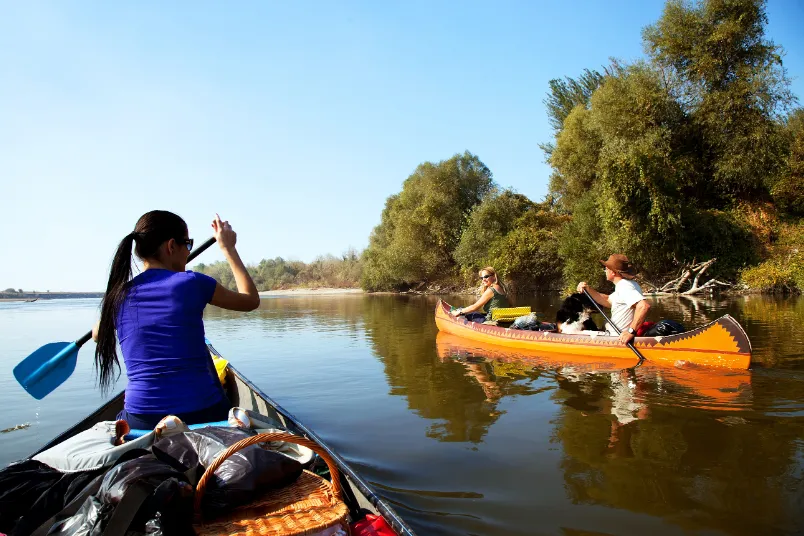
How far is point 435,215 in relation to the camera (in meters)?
35.9

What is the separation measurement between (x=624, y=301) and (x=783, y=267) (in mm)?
16514

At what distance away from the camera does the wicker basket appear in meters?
1.78

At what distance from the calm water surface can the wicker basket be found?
115cm

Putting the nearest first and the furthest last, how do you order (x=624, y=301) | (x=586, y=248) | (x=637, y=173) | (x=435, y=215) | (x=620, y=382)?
1. (x=620, y=382)
2. (x=624, y=301)
3. (x=637, y=173)
4. (x=586, y=248)
5. (x=435, y=215)

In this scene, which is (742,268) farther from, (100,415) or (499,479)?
(100,415)

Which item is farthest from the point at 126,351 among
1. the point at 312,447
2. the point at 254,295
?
the point at 312,447

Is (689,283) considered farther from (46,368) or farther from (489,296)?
(46,368)

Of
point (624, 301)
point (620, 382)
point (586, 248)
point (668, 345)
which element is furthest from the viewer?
point (586, 248)

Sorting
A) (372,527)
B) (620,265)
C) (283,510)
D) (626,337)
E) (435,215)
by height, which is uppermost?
(435,215)

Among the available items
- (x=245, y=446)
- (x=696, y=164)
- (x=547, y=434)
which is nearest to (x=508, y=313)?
(x=547, y=434)

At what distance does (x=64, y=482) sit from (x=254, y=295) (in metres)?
1.15

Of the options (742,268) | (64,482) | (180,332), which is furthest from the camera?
(742,268)

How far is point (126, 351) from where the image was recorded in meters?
2.71

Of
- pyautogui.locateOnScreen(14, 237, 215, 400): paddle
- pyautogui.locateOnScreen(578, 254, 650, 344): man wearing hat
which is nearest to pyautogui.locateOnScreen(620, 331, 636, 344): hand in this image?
pyautogui.locateOnScreen(578, 254, 650, 344): man wearing hat
